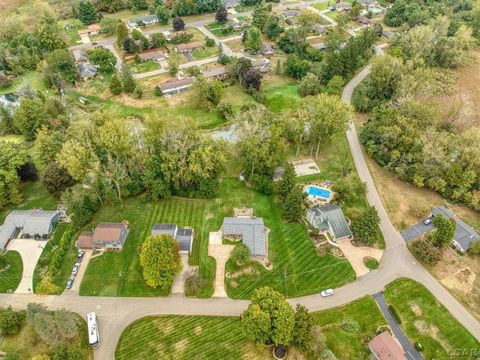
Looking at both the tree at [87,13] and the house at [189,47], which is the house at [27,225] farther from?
the tree at [87,13]

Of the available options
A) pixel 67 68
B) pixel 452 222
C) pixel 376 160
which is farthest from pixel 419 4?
pixel 67 68

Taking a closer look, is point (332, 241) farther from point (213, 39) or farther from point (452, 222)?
point (213, 39)

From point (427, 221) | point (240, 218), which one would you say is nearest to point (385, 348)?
point (427, 221)

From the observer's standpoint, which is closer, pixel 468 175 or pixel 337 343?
pixel 337 343

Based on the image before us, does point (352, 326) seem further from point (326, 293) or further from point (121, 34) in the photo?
point (121, 34)

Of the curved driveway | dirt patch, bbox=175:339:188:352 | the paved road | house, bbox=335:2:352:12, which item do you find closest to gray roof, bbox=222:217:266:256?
the curved driveway

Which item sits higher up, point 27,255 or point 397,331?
point 27,255
